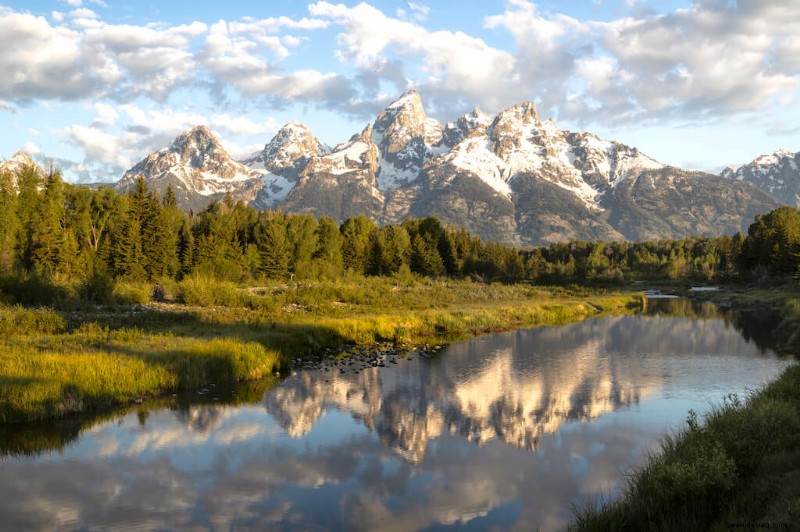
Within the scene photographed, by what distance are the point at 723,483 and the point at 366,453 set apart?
413 inches

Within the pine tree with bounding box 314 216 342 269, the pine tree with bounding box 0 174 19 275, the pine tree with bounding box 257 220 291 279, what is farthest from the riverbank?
the pine tree with bounding box 314 216 342 269

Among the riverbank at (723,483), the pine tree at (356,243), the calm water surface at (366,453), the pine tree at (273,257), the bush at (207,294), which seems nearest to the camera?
the riverbank at (723,483)

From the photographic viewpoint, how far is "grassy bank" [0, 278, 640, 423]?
20.8 m

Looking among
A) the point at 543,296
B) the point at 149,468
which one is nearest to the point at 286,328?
the point at 149,468

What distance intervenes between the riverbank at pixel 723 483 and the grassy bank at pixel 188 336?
59.0 ft

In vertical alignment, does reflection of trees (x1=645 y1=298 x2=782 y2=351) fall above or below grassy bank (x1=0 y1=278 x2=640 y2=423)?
below

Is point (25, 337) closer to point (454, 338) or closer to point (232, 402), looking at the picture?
point (232, 402)

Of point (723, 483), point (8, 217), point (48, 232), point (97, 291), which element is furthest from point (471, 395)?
point (8, 217)

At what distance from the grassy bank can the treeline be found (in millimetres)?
10822

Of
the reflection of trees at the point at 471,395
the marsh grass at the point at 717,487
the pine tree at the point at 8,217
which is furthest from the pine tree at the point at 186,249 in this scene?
the marsh grass at the point at 717,487

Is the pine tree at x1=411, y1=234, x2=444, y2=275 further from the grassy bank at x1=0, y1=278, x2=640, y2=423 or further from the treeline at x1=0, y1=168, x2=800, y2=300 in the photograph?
the grassy bank at x1=0, y1=278, x2=640, y2=423

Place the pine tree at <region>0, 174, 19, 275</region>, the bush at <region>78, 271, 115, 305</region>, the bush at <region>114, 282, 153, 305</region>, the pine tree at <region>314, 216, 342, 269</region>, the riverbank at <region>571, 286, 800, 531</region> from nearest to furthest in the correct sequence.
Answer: the riverbank at <region>571, 286, 800, 531</region>
the bush at <region>78, 271, 115, 305</region>
the bush at <region>114, 282, 153, 305</region>
the pine tree at <region>0, 174, 19, 275</region>
the pine tree at <region>314, 216, 342, 269</region>

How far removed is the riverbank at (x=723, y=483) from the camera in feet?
33.1

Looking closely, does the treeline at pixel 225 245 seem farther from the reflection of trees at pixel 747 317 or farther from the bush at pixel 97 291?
the reflection of trees at pixel 747 317
